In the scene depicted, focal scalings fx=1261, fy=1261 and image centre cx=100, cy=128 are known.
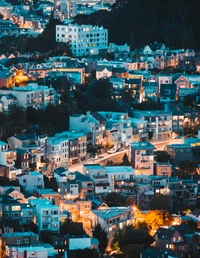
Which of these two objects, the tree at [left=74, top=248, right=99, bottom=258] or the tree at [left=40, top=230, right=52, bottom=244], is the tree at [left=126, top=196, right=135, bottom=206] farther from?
the tree at [left=74, top=248, right=99, bottom=258]

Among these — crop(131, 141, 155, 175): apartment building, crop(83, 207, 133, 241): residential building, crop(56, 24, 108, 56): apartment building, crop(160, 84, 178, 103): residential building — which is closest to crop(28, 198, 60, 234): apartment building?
crop(83, 207, 133, 241): residential building

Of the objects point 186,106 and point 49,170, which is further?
point 186,106

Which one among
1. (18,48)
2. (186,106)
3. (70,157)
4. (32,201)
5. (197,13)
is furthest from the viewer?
(197,13)

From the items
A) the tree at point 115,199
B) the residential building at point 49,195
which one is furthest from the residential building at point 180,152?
the residential building at point 49,195

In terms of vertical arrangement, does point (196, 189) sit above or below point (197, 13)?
below

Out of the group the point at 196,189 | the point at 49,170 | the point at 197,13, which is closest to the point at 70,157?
the point at 49,170

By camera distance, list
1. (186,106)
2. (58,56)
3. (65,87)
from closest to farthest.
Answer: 1. (65,87)
2. (186,106)
3. (58,56)

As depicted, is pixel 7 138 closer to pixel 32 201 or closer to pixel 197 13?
pixel 32 201

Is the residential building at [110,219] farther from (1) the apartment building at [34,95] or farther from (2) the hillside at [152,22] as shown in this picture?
(2) the hillside at [152,22]
